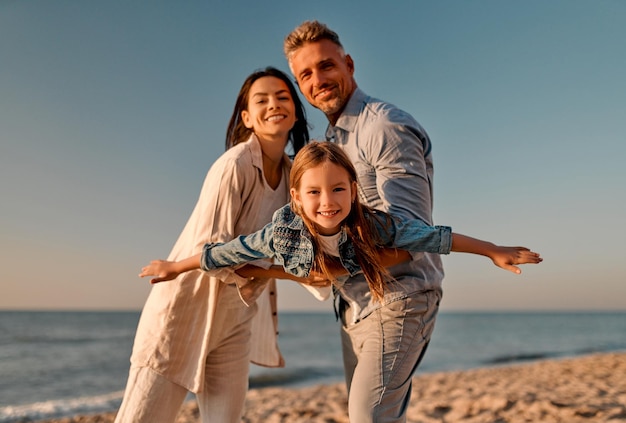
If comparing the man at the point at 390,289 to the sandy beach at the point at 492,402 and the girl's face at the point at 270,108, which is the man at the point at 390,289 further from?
the sandy beach at the point at 492,402

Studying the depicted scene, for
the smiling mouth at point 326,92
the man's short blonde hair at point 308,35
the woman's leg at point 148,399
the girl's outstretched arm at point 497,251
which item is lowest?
the woman's leg at point 148,399

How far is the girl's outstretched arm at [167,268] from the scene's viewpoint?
2.53 metres

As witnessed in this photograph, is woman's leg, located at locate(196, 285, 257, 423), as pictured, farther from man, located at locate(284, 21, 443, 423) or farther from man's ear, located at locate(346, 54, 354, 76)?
man's ear, located at locate(346, 54, 354, 76)

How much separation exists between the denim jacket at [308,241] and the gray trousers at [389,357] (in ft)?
0.90

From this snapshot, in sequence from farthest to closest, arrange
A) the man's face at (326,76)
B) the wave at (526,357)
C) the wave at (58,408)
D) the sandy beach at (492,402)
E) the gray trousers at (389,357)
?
the wave at (526,357) → the wave at (58,408) → the sandy beach at (492,402) → the man's face at (326,76) → the gray trousers at (389,357)

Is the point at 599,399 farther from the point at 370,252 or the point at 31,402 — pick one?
the point at 31,402

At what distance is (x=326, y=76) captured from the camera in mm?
2791

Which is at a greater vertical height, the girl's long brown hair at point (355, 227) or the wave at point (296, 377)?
the girl's long brown hair at point (355, 227)

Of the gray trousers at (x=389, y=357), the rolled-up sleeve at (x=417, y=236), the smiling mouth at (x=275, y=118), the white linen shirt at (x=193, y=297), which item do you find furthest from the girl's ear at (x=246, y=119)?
the gray trousers at (x=389, y=357)

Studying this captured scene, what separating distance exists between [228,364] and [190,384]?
255 mm

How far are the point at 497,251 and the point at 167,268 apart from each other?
1552 mm

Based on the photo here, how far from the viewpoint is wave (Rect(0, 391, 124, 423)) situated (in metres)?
9.00

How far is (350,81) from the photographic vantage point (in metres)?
2.86

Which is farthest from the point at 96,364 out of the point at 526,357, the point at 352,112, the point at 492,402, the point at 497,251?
the point at 497,251
